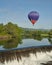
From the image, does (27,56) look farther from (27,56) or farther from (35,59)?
(35,59)

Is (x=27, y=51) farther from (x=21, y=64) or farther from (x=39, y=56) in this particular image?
(x=21, y=64)

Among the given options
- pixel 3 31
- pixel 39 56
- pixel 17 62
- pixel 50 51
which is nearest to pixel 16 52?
pixel 17 62

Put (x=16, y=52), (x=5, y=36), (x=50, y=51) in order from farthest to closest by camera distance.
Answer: (x=5, y=36), (x=50, y=51), (x=16, y=52)

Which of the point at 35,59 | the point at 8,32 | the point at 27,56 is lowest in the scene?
the point at 8,32

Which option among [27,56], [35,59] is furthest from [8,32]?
[27,56]

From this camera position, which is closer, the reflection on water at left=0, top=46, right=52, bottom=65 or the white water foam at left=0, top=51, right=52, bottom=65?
the reflection on water at left=0, top=46, right=52, bottom=65

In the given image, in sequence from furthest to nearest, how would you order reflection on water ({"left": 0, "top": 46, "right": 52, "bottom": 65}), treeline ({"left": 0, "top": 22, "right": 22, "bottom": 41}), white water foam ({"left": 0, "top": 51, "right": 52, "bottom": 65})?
treeline ({"left": 0, "top": 22, "right": 22, "bottom": 41}), white water foam ({"left": 0, "top": 51, "right": 52, "bottom": 65}), reflection on water ({"left": 0, "top": 46, "right": 52, "bottom": 65})

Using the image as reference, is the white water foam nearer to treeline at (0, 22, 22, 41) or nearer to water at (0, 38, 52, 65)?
water at (0, 38, 52, 65)

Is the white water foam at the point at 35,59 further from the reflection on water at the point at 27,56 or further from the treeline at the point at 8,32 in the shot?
the treeline at the point at 8,32

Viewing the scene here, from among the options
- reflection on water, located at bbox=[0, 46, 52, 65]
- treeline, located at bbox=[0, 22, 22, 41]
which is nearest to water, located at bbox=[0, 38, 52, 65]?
reflection on water, located at bbox=[0, 46, 52, 65]
